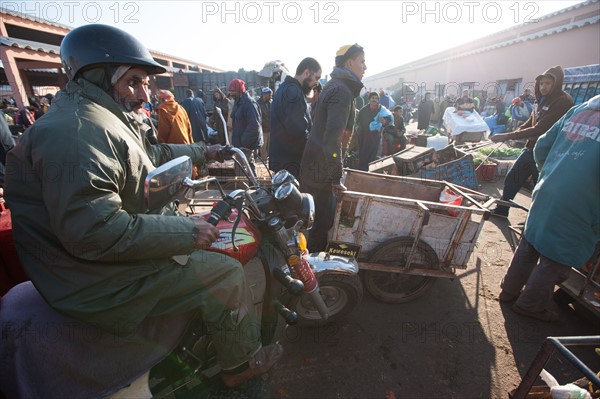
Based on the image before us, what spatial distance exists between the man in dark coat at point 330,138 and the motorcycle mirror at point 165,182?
1937 mm

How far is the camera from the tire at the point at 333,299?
250cm

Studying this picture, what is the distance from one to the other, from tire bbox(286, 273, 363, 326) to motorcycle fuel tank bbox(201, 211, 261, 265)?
736 mm

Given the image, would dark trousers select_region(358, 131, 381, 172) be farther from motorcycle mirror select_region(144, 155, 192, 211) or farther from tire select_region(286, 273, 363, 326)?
motorcycle mirror select_region(144, 155, 192, 211)

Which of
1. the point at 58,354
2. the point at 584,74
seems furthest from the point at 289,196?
the point at 584,74

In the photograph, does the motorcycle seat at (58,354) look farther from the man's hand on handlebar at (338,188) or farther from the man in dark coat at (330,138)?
the man in dark coat at (330,138)

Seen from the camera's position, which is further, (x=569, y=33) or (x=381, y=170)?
(x=569, y=33)

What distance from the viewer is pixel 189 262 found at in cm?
161

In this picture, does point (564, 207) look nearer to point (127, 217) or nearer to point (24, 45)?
point (127, 217)

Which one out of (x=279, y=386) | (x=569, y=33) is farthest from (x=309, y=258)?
(x=569, y=33)

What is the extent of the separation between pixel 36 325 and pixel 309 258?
68.9 inches

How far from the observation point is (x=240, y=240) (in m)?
1.88

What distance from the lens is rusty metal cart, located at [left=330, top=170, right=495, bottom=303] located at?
9.45ft

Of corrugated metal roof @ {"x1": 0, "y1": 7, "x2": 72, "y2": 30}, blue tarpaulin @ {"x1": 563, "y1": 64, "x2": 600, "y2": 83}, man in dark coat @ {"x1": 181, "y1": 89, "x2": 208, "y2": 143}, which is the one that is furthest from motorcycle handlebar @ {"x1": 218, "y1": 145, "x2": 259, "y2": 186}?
corrugated metal roof @ {"x1": 0, "y1": 7, "x2": 72, "y2": 30}

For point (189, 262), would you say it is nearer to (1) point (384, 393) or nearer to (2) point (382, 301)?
(1) point (384, 393)
